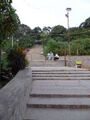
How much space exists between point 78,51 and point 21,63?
67.9 ft

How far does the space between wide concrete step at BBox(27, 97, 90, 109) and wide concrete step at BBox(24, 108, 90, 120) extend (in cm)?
17

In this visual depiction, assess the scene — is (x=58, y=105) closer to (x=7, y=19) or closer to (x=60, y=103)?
(x=60, y=103)

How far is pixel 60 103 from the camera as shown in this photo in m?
7.34

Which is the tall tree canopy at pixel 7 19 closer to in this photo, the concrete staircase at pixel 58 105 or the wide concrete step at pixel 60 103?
the concrete staircase at pixel 58 105

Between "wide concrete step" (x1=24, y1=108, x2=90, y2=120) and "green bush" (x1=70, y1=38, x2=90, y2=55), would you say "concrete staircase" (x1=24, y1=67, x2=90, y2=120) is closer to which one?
"wide concrete step" (x1=24, y1=108, x2=90, y2=120)

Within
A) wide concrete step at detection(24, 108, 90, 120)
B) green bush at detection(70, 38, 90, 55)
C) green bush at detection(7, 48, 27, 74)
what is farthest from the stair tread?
green bush at detection(70, 38, 90, 55)

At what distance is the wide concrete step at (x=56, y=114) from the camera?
6.19 meters

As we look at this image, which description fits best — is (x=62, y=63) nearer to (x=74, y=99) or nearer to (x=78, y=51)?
(x=78, y=51)

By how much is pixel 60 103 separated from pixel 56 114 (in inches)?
31.5

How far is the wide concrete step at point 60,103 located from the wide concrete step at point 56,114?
0.17m

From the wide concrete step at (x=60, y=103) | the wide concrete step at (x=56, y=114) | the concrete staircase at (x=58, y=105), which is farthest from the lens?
the wide concrete step at (x=60, y=103)

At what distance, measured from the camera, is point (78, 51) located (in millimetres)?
33656

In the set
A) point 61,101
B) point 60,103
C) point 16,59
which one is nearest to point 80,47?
point 16,59

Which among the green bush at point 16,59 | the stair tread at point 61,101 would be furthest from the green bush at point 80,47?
the stair tread at point 61,101
